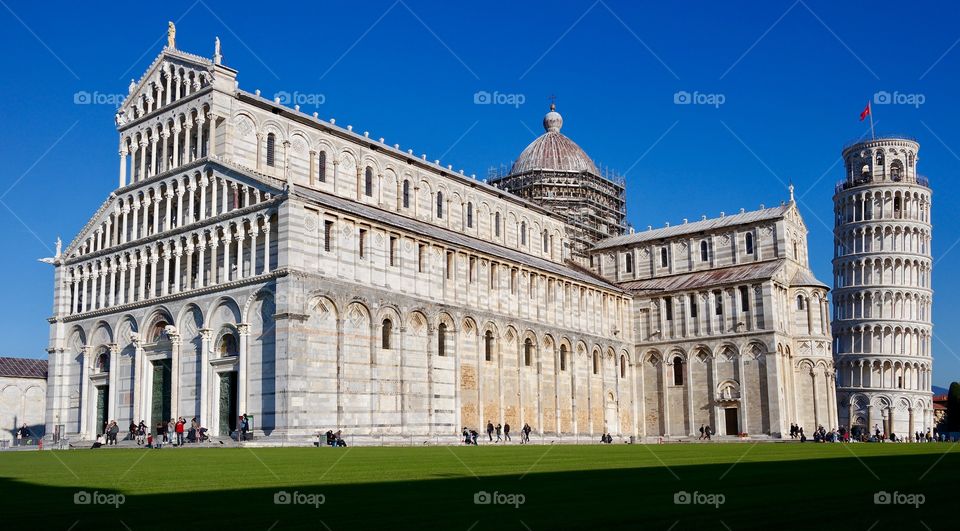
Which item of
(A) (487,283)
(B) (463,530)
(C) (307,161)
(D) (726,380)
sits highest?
(C) (307,161)

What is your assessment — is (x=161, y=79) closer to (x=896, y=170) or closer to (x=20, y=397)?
(x=20, y=397)

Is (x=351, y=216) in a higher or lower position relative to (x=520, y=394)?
higher

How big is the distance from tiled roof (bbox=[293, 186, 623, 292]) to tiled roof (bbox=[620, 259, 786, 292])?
3.42m

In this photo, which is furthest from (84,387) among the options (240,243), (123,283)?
(240,243)

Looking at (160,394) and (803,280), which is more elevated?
(803,280)

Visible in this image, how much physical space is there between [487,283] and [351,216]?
37.3ft

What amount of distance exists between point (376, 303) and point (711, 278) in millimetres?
29843

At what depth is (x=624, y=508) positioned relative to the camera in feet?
36.1

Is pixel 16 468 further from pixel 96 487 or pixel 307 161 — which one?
pixel 307 161

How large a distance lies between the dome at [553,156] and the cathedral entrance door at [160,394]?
39.5 m

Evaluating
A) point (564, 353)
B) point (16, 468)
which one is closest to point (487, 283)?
point (564, 353)

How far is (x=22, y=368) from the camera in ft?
226
